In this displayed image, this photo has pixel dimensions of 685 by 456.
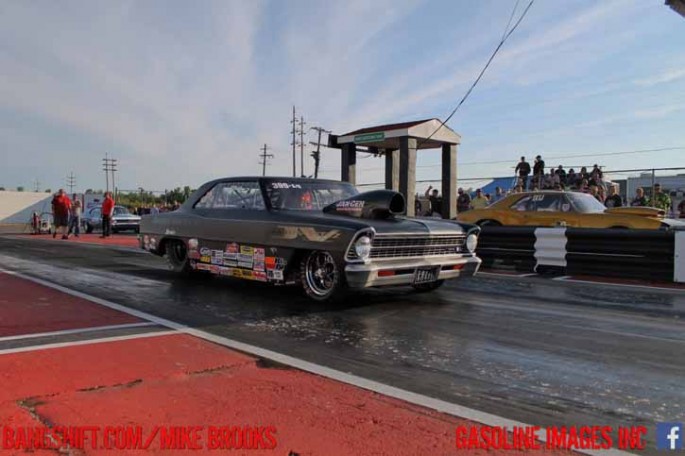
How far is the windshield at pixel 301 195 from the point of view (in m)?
7.21

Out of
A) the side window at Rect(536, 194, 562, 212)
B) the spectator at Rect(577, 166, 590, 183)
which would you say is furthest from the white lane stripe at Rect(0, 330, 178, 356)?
the spectator at Rect(577, 166, 590, 183)

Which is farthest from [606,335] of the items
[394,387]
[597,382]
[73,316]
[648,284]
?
[73,316]

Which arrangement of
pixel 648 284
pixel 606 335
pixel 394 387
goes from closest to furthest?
pixel 394 387, pixel 606 335, pixel 648 284

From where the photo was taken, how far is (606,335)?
517cm

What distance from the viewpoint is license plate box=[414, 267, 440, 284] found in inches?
254

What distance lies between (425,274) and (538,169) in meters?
13.0

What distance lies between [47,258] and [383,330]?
958cm

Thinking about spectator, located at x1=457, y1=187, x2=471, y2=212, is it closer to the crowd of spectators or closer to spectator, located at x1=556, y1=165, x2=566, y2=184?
the crowd of spectators

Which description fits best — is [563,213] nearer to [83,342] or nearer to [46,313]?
[46,313]

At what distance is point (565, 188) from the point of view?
17078 millimetres

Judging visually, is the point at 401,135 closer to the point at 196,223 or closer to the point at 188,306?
the point at 196,223

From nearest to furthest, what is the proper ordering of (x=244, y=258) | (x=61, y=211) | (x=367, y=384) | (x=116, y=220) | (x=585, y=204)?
(x=367, y=384) → (x=244, y=258) → (x=585, y=204) → (x=61, y=211) → (x=116, y=220)

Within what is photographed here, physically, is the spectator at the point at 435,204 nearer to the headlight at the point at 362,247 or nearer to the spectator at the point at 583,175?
the spectator at the point at 583,175

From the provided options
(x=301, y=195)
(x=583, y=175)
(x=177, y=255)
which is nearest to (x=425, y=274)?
(x=301, y=195)
